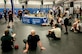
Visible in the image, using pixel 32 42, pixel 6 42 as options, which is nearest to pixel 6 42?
pixel 6 42

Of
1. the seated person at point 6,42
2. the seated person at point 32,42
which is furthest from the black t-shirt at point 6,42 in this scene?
A: the seated person at point 32,42

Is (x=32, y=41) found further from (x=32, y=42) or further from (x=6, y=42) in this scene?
(x=6, y=42)

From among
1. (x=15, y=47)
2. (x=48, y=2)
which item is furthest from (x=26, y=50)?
(x=48, y=2)

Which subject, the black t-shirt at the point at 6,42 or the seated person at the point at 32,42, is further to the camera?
the black t-shirt at the point at 6,42

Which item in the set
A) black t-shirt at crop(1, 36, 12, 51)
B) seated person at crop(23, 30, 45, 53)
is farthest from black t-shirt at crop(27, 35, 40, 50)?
black t-shirt at crop(1, 36, 12, 51)

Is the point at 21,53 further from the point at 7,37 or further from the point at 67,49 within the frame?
the point at 67,49

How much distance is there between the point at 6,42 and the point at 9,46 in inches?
11.1

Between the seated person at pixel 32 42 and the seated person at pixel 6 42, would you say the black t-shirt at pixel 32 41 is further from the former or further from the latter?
the seated person at pixel 6 42

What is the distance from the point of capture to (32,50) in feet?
28.2

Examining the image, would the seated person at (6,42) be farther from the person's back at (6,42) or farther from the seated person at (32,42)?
the seated person at (32,42)

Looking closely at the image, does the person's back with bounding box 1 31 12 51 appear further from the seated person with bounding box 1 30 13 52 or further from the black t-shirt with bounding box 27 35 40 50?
the black t-shirt with bounding box 27 35 40 50

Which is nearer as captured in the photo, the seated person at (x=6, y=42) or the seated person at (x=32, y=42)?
the seated person at (x=32, y=42)

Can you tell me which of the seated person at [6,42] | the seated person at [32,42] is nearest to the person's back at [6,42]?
the seated person at [6,42]

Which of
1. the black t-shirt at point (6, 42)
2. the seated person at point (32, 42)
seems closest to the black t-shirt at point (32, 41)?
the seated person at point (32, 42)
